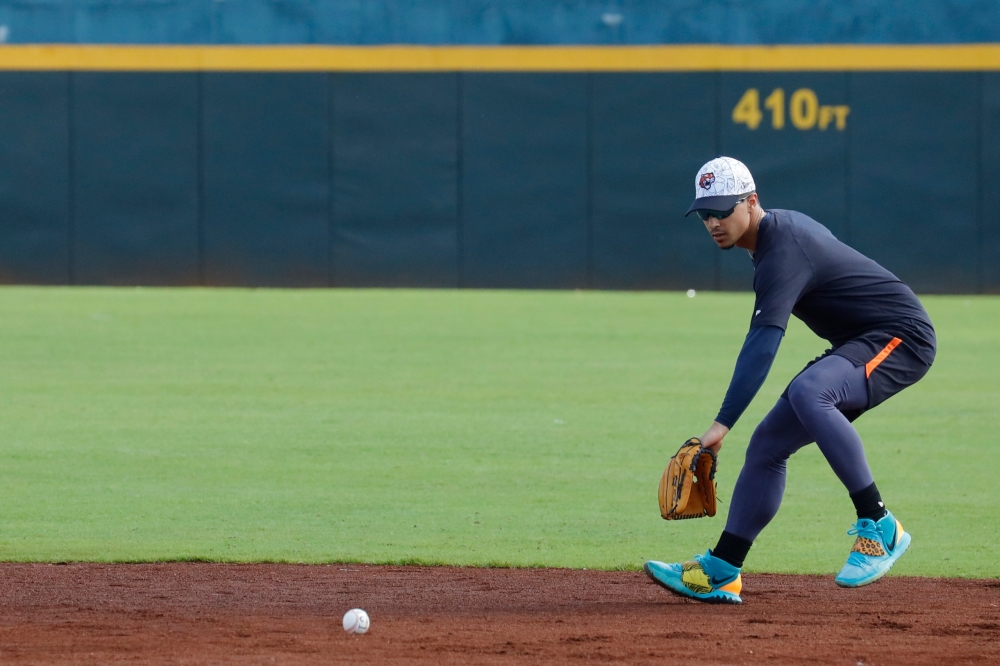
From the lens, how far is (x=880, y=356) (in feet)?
19.0

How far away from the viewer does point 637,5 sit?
22.8 meters

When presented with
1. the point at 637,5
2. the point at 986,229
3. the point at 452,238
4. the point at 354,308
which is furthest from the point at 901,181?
the point at 354,308

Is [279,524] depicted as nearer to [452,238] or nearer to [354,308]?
[354,308]

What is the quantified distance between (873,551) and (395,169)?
700 inches

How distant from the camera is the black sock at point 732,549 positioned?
598 centimetres

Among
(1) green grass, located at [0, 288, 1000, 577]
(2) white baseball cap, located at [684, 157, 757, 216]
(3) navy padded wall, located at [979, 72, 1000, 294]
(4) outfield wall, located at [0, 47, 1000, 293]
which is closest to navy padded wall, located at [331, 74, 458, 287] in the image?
(4) outfield wall, located at [0, 47, 1000, 293]

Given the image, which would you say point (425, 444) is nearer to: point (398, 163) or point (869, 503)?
point (869, 503)

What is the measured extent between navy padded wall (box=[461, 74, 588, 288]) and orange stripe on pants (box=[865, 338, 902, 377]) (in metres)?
17.1

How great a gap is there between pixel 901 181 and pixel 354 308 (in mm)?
8616

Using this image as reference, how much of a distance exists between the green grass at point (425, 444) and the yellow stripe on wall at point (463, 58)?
6.17m

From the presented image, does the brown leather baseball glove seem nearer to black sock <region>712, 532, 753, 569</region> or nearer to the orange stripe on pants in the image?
black sock <region>712, 532, 753, 569</region>

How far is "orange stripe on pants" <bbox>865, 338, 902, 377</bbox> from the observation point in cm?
577

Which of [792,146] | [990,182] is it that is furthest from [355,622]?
[990,182]

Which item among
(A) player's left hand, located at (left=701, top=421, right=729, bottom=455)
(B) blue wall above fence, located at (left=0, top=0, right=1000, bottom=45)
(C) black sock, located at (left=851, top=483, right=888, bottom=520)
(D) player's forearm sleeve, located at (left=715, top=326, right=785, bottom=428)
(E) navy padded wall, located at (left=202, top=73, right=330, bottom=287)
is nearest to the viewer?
(D) player's forearm sleeve, located at (left=715, top=326, right=785, bottom=428)
